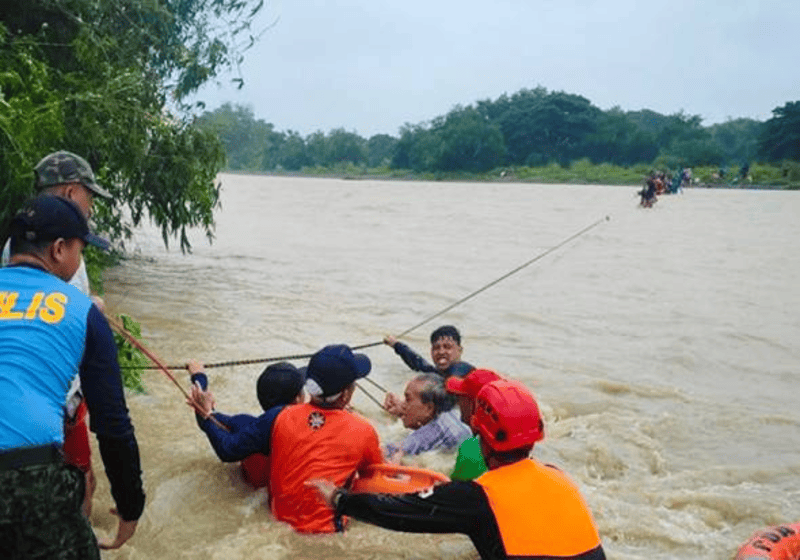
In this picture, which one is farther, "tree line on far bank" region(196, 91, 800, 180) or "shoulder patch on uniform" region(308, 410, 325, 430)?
"tree line on far bank" region(196, 91, 800, 180)

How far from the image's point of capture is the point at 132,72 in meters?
10.4

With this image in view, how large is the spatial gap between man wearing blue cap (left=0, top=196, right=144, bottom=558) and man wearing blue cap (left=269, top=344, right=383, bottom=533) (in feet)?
4.84

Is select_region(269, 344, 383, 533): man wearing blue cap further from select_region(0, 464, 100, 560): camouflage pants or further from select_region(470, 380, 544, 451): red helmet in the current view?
select_region(0, 464, 100, 560): camouflage pants

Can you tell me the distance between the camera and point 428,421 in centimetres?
572

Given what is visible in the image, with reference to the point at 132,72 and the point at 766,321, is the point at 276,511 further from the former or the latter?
the point at 766,321

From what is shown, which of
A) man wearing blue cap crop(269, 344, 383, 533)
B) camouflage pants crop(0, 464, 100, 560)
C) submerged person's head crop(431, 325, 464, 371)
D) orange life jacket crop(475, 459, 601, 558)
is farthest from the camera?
submerged person's head crop(431, 325, 464, 371)

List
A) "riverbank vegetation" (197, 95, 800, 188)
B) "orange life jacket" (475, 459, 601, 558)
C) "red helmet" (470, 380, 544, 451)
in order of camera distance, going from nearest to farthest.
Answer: "orange life jacket" (475, 459, 601, 558), "red helmet" (470, 380, 544, 451), "riverbank vegetation" (197, 95, 800, 188)

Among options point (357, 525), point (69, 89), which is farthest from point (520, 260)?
point (357, 525)

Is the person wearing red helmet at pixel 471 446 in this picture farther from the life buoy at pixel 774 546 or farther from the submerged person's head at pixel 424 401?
the life buoy at pixel 774 546

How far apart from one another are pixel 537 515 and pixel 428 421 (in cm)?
300

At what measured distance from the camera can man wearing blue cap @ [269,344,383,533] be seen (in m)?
3.97

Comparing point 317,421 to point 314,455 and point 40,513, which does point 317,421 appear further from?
point 40,513

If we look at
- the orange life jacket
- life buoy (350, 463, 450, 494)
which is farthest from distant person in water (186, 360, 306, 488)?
the orange life jacket

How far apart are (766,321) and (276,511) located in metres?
11.0
